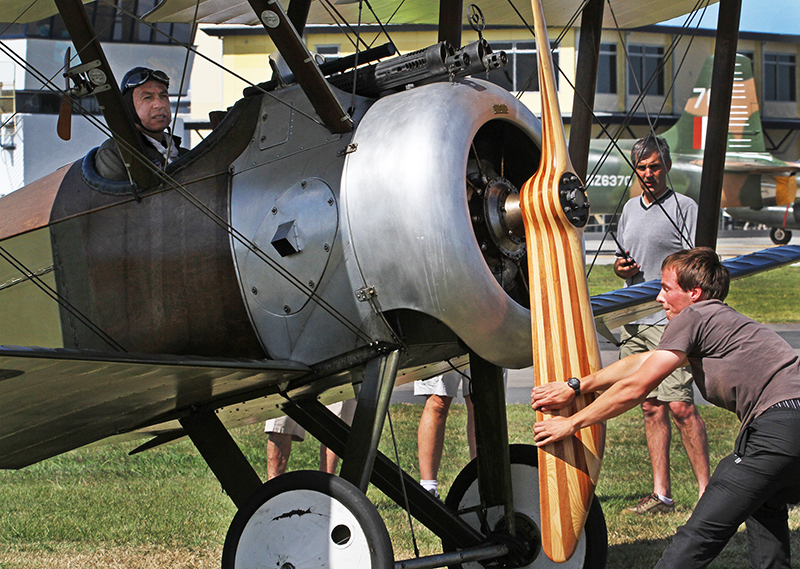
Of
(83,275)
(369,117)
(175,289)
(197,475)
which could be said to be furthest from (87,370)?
(197,475)

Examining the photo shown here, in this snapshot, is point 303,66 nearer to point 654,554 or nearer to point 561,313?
point 561,313

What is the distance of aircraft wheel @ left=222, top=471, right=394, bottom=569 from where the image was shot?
2549mm

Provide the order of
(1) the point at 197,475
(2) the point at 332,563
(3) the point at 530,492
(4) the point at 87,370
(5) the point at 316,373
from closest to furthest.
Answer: (4) the point at 87,370 < (2) the point at 332,563 < (5) the point at 316,373 < (3) the point at 530,492 < (1) the point at 197,475

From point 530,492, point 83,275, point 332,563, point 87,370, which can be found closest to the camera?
point 87,370

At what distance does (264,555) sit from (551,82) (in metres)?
1.89

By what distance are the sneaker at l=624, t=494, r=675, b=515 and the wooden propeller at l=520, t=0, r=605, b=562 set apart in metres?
2.15

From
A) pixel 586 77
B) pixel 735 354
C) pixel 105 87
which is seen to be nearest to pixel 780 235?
pixel 586 77

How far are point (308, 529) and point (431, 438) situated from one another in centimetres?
233

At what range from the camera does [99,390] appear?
2.66m

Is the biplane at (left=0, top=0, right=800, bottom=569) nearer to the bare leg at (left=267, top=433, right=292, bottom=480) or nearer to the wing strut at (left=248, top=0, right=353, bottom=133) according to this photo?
the wing strut at (left=248, top=0, right=353, bottom=133)

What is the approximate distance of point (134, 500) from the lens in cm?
503

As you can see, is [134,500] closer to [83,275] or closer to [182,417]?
[182,417]

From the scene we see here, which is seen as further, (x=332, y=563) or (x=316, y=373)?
(x=316, y=373)

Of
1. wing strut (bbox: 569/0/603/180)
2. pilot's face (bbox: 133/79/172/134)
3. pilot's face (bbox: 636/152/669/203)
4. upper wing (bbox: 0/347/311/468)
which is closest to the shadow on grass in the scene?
upper wing (bbox: 0/347/311/468)
